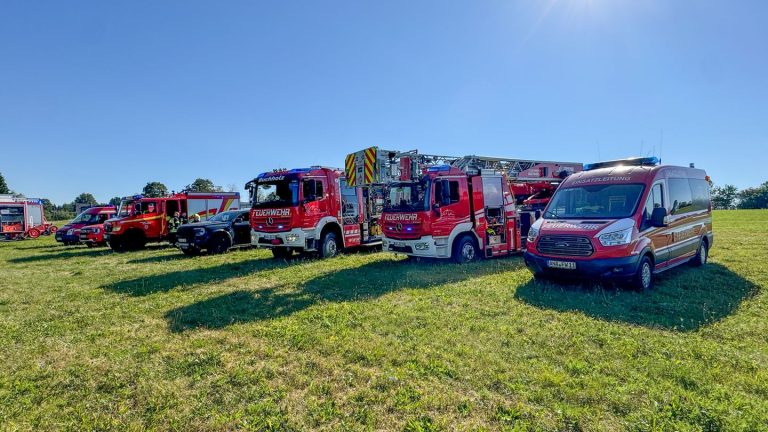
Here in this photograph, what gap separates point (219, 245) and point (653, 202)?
13128 mm

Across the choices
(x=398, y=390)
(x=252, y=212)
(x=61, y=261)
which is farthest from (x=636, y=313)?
(x=61, y=261)

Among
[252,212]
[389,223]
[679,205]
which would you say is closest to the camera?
[679,205]

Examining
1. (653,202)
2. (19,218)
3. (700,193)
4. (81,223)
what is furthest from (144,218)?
(700,193)

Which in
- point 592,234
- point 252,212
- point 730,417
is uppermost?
point 252,212

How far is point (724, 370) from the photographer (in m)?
3.83

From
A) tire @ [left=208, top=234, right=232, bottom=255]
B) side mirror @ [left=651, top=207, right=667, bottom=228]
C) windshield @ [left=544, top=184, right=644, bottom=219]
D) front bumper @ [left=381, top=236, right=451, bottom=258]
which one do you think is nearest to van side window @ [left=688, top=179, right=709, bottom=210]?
side mirror @ [left=651, top=207, right=667, bottom=228]

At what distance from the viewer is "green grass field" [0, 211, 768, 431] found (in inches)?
128

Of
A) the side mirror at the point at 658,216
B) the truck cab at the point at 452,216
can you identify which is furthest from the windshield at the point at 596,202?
the truck cab at the point at 452,216

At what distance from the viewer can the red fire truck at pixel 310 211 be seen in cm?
1145

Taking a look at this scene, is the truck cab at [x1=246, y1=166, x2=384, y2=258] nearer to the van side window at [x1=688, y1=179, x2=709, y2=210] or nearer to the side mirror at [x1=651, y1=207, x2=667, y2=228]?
the side mirror at [x1=651, y1=207, x2=667, y2=228]

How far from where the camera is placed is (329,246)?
12266mm

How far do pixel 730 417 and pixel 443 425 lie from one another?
7.08 feet

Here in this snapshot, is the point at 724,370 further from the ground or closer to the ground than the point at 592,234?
closer to the ground

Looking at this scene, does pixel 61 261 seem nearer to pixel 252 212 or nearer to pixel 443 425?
pixel 252 212
